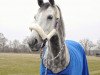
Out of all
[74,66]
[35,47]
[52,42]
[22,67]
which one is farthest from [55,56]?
[22,67]

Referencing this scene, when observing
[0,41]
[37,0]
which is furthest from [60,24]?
[0,41]

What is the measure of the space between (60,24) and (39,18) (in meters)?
0.59

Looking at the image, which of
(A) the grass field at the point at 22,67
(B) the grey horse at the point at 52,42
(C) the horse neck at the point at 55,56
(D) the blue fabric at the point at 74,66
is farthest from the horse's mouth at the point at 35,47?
(A) the grass field at the point at 22,67

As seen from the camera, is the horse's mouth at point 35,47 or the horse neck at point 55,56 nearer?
the horse's mouth at point 35,47

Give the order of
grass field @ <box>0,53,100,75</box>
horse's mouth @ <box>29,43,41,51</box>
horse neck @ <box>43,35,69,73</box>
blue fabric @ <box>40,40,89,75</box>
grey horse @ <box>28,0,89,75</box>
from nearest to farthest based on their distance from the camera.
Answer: horse's mouth @ <box>29,43,41,51</box>, grey horse @ <box>28,0,89,75</box>, horse neck @ <box>43,35,69,73</box>, blue fabric @ <box>40,40,89,75</box>, grass field @ <box>0,53,100,75</box>

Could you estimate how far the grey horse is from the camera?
560cm

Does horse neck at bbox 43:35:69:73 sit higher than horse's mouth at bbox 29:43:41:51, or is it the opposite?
horse's mouth at bbox 29:43:41:51

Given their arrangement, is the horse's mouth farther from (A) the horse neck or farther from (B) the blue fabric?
(B) the blue fabric

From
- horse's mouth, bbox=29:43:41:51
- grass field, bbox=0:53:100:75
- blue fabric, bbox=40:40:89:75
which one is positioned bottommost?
grass field, bbox=0:53:100:75

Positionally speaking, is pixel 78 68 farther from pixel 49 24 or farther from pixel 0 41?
pixel 0 41

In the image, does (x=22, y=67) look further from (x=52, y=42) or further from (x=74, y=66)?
(x=52, y=42)

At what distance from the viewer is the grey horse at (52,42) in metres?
5.60

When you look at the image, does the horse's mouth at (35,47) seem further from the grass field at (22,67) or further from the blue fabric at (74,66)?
the grass field at (22,67)

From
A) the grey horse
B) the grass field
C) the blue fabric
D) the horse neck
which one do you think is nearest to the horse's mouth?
the grey horse
